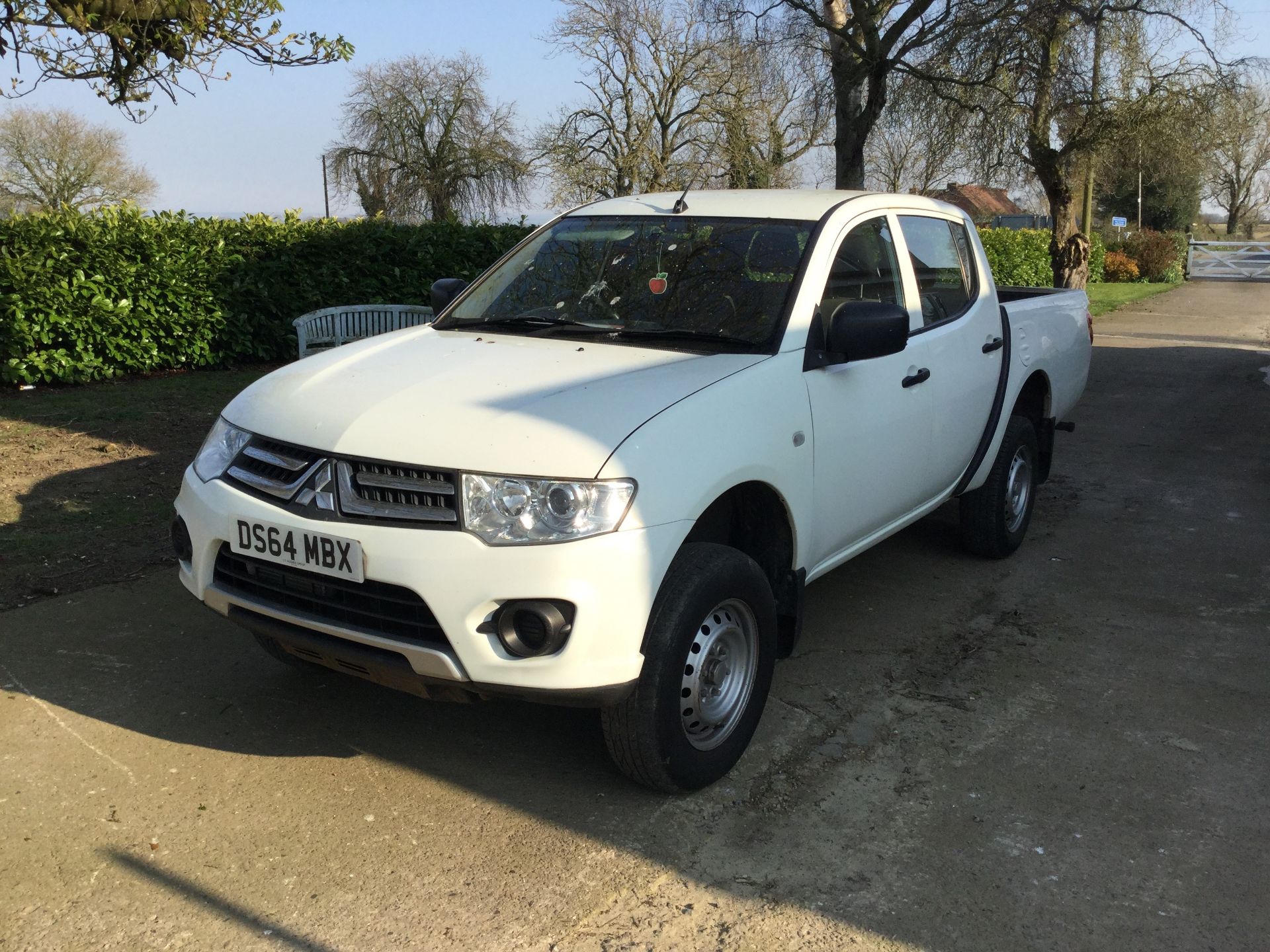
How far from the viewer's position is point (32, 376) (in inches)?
399

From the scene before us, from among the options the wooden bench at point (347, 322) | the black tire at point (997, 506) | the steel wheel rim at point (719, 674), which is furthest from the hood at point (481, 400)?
the wooden bench at point (347, 322)

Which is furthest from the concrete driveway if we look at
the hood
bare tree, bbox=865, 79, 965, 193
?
bare tree, bbox=865, 79, 965, 193

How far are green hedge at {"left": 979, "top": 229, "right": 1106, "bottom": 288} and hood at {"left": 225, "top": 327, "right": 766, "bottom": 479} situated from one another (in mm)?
20981

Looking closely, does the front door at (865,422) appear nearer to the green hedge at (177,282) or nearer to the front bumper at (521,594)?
the front bumper at (521,594)

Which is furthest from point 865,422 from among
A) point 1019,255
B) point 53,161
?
point 53,161

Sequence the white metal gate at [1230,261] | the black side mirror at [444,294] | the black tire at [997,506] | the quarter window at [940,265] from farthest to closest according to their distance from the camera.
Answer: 1. the white metal gate at [1230,261]
2. the black tire at [997,506]
3. the black side mirror at [444,294]
4. the quarter window at [940,265]

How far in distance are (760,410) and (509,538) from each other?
105 cm

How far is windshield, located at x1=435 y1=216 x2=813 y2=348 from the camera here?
4156 mm

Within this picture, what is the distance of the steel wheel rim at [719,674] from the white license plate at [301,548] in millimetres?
1061

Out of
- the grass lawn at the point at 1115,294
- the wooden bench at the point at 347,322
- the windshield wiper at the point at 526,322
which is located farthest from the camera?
the grass lawn at the point at 1115,294

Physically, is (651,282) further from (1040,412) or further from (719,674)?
(1040,412)

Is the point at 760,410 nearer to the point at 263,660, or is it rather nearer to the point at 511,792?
the point at 511,792

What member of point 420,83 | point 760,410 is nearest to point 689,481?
point 760,410

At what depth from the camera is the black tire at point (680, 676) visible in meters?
3.25
